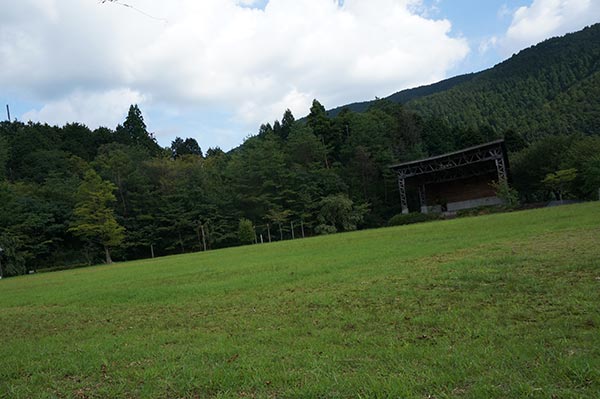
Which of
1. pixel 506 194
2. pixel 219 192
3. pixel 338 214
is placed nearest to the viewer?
pixel 506 194

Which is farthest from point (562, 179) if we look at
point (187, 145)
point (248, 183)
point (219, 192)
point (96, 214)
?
point (187, 145)

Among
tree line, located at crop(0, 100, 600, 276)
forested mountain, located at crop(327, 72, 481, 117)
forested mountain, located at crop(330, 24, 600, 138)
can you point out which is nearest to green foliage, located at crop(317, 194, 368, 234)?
tree line, located at crop(0, 100, 600, 276)

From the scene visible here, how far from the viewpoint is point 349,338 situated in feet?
15.1

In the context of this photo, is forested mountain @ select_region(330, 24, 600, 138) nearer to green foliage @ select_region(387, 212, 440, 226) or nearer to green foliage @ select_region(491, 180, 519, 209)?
green foliage @ select_region(491, 180, 519, 209)

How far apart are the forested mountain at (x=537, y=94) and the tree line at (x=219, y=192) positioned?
7.13 meters

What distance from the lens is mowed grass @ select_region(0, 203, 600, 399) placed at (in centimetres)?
328

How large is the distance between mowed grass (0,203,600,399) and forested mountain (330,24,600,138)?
62707 mm

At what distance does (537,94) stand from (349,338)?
85.9 meters

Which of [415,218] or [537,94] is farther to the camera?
[537,94]

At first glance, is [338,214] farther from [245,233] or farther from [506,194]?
[506,194]

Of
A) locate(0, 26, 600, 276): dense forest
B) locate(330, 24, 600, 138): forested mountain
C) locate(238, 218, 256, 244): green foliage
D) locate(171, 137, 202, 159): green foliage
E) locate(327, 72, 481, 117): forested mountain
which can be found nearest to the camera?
locate(0, 26, 600, 276): dense forest

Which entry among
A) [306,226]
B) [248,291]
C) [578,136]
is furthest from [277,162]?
[248,291]

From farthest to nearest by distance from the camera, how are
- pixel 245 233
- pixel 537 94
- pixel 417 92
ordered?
pixel 417 92, pixel 537 94, pixel 245 233

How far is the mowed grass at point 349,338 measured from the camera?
3.28 meters
